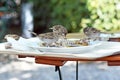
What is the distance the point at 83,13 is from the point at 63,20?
510 mm

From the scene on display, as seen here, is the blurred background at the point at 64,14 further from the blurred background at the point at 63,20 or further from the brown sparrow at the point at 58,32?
the brown sparrow at the point at 58,32

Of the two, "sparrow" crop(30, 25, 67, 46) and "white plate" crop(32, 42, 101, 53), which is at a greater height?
"sparrow" crop(30, 25, 67, 46)

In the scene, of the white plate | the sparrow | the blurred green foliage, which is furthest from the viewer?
the blurred green foliage

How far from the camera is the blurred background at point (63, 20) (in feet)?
12.2

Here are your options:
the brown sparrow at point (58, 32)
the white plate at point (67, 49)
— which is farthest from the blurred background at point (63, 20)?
the white plate at point (67, 49)

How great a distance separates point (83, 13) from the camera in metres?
4.54

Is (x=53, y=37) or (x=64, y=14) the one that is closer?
(x=53, y=37)

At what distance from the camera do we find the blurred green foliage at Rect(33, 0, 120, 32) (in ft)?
13.8

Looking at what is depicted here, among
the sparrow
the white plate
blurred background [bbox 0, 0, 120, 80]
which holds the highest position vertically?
the sparrow

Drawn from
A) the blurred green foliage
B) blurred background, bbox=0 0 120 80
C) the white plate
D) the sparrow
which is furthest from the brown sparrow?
the blurred green foliage

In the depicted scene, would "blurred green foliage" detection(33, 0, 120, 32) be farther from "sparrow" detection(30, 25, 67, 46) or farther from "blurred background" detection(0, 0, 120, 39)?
"sparrow" detection(30, 25, 67, 46)

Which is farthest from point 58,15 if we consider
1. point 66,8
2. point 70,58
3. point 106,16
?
point 70,58

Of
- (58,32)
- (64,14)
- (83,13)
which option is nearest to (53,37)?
(58,32)

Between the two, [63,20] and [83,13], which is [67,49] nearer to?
[83,13]
